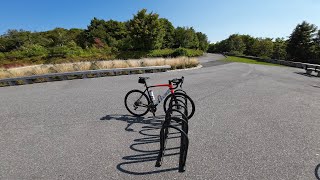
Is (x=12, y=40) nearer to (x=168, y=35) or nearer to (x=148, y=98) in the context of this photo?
(x=168, y=35)

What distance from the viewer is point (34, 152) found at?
161 inches

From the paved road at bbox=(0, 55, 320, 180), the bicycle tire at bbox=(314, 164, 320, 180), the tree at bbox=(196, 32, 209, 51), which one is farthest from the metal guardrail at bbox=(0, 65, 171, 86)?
the tree at bbox=(196, 32, 209, 51)

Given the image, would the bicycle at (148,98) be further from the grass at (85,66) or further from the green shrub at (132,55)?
the green shrub at (132,55)

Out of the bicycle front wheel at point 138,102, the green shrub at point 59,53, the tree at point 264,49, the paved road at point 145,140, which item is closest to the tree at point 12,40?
the green shrub at point 59,53

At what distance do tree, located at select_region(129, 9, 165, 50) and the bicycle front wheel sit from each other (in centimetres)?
2738

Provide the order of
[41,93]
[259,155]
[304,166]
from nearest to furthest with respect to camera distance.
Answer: [304,166] → [259,155] → [41,93]

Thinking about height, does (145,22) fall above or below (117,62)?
above

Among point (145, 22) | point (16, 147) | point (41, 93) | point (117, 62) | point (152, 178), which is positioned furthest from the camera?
point (145, 22)

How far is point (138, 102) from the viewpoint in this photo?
231 inches

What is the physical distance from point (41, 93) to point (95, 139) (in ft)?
19.6

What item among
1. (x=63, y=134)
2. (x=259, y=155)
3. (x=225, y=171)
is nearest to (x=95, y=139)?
(x=63, y=134)

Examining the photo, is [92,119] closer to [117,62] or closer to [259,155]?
[259,155]

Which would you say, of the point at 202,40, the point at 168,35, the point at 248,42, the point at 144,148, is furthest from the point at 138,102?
the point at 248,42

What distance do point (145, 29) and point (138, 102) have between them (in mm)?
27811
